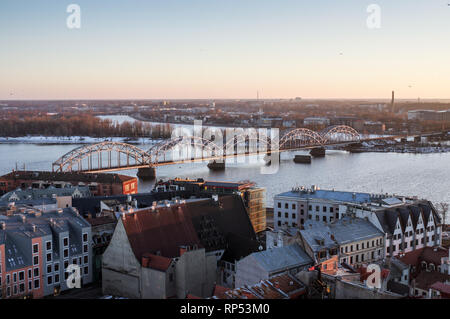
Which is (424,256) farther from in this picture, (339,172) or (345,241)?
(339,172)

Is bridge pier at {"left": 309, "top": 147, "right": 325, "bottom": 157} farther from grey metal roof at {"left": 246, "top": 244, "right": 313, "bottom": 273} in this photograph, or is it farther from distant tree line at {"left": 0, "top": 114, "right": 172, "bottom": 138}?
grey metal roof at {"left": 246, "top": 244, "right": 313, "bottom": 273}

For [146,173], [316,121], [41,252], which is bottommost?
[146,173]

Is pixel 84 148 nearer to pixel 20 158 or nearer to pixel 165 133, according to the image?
pixel 20 158

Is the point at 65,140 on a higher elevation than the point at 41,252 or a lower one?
lower

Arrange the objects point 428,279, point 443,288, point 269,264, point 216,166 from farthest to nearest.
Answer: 1. point 216,166
2. point 428,279
3. point 269,264
4. point 443,288

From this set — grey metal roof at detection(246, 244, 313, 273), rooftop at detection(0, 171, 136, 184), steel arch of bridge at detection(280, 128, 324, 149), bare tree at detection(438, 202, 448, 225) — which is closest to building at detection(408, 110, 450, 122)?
steel arch of bridge at detection(280, 128, 324, 149)

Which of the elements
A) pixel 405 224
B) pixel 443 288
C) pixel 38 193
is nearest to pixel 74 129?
pixel 38 193
